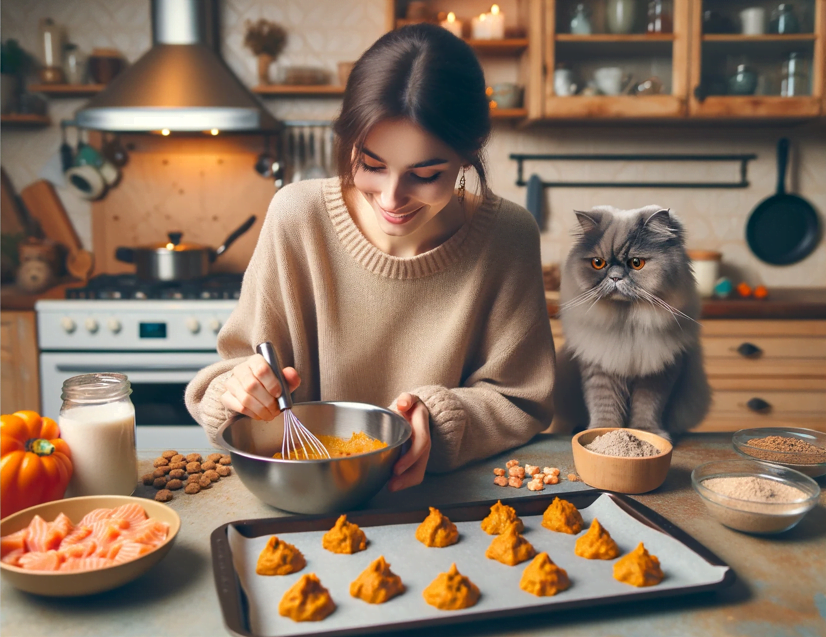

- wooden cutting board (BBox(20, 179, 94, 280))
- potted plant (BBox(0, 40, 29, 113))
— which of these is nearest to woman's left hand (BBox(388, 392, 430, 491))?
wooden cutting board (BBox(20, 179, 94, 280))

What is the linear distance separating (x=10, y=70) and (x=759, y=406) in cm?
358

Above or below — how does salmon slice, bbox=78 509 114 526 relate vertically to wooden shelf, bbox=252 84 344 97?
below

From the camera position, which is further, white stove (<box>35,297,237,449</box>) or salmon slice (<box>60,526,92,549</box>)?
white stove (<box>35,297,237,449</box>)

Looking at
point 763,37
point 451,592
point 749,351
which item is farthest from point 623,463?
point 763,37

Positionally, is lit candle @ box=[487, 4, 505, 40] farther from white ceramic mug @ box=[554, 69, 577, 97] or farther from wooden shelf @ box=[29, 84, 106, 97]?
wooden shelf @ box=[29, 84, 106, 97]

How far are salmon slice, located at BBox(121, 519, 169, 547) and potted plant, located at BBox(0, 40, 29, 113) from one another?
300cm

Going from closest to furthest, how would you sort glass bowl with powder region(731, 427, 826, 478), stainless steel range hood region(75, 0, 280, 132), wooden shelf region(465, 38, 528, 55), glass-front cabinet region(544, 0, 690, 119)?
1. glass bowl with powder region(731, 427, 826, 478)
2. stainless steel range hood region(75, 0, 280, 132)
3. glass-front cabinet region(544, 0, 690, 119)
4. wooden shelf region(465, 38, 528, 55)

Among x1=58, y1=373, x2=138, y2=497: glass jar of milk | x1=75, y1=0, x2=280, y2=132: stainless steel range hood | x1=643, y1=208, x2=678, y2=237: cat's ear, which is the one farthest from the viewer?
x1=75, y1=0, x2=280, y2=132: stainless steel range hood

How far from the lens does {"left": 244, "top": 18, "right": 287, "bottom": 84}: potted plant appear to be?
10.2 feet

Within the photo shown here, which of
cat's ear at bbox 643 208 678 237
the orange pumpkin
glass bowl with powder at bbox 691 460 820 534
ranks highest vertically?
cat's ear at bbox 643 208 678 237

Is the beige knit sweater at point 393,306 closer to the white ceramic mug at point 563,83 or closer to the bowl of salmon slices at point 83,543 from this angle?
the bowl of salmon slices at point 83,543

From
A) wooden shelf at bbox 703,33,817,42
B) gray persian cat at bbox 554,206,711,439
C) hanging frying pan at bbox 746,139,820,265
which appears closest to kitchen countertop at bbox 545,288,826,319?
hanging frying pan at bbox 746,139,820,265

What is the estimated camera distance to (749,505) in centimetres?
90

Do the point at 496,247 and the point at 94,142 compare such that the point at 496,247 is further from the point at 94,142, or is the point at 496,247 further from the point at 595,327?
the point at 94,142
